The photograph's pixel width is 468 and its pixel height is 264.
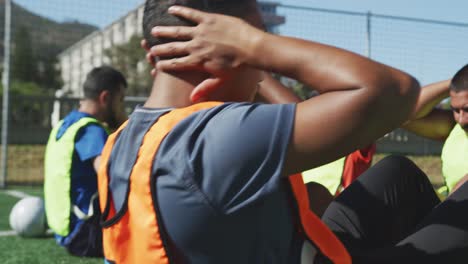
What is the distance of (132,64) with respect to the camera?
1398 inches

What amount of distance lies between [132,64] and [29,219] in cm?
3089

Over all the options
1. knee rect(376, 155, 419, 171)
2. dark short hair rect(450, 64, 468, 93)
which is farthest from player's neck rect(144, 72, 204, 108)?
dark short hair rect(450, 64, 468, 93)

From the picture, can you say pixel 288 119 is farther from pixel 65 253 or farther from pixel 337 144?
pixel 65 253

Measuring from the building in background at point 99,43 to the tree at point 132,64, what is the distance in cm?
50

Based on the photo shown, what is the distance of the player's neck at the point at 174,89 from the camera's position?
4.89ft

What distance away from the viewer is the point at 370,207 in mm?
2154

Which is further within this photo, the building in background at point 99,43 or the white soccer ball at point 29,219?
the building in background at point 99,43

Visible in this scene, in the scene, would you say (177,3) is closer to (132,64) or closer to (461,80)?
(461,80)

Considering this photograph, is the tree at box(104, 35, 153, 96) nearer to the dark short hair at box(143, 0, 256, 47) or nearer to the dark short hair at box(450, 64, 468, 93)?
the dark short hair at box(450, 64, 468, 93)

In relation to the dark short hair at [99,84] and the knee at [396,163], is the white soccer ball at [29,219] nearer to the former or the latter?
the dark short hair at [99,84]

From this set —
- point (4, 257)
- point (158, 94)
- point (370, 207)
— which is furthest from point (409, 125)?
point (4, 257)

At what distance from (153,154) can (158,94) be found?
21 cm

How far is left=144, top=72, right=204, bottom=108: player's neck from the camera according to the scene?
1.49 m

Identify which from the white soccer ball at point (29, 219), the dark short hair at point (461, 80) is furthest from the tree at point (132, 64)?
the dark short hair at point (461, 80)
